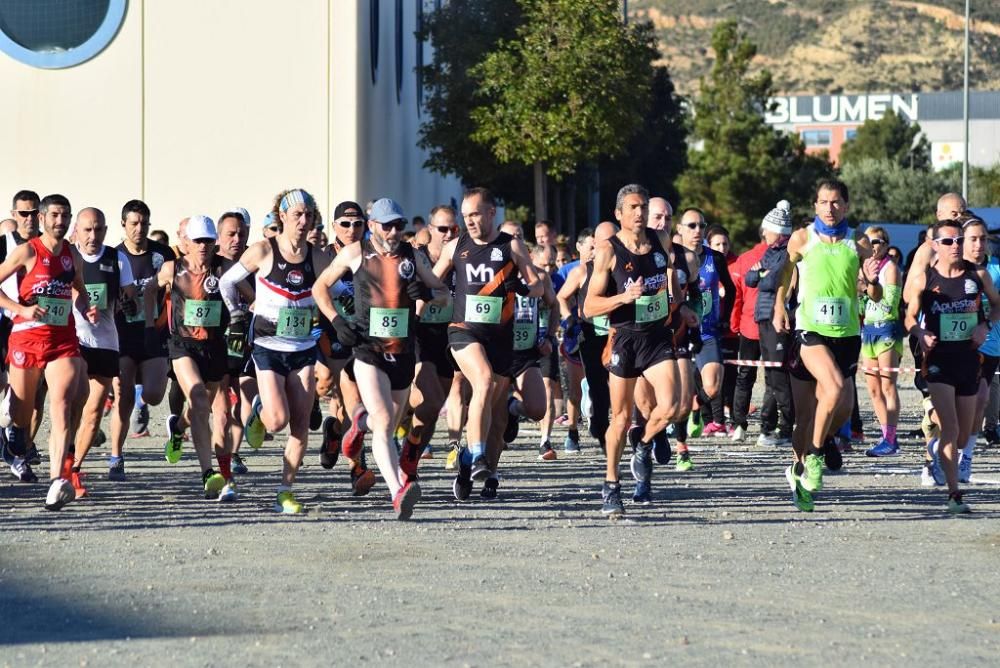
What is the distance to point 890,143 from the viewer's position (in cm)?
10875

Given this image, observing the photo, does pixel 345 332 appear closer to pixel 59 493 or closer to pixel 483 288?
pixel 483 288

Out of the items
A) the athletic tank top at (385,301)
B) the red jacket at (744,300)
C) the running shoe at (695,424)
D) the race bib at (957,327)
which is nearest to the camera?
the athletic tank top at (385,301)

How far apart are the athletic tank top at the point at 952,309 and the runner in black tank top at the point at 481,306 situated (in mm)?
2313

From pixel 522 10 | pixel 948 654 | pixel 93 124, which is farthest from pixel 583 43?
pixel 948 654

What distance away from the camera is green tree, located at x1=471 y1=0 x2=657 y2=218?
1344 inches

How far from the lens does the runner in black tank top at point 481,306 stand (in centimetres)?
1053

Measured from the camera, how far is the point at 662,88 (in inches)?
2483

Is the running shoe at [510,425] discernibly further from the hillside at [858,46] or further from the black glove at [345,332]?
the hillside at [858,46]

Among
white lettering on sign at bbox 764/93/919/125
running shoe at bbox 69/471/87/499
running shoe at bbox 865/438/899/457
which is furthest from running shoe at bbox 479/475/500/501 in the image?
white lettering on sign at bbox 764/93/919/125

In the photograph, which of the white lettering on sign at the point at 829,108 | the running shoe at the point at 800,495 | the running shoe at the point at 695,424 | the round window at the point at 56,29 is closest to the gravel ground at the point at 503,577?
the running shoe at the point at 800,495

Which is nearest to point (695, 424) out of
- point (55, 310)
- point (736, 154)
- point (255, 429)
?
point (255, 429)

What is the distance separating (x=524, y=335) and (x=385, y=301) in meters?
1.61

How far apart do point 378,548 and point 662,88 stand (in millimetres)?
55454

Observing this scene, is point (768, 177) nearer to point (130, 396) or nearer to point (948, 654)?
point (130, 396)
